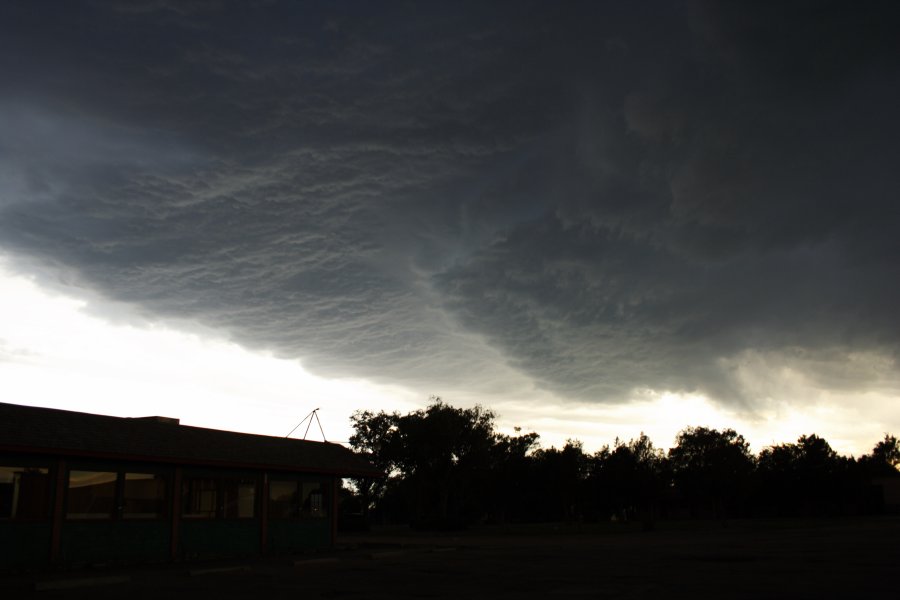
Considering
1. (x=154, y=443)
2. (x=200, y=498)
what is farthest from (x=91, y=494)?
(x=200, y=498)

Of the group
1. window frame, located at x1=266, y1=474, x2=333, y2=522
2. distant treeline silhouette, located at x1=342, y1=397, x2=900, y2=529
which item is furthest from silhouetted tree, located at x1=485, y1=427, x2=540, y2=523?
window frame, located at x1=266, y1=474, x2=333, y2=522

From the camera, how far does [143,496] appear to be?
24.2 meters

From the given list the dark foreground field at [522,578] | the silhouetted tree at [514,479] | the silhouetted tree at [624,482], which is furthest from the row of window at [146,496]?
the silhouetted tree at [514,479]

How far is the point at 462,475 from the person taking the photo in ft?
246

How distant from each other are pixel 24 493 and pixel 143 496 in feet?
13.2

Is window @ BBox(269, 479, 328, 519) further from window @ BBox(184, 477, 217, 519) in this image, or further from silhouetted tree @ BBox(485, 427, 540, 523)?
silhouetted tree @ BBox(485, 427, 540, 523)

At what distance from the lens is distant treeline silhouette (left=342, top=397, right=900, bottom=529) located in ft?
245

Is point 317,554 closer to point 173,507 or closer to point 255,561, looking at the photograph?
point 255,561

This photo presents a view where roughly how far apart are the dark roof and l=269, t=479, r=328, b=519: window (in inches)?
37.7

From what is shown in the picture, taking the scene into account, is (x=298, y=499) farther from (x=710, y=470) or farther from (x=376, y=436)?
(x=710, y=470)

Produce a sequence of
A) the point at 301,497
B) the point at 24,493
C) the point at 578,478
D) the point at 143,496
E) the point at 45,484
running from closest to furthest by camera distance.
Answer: the point at 24,493
the point at 45,484
the point at 143,496
the point at 301,497
the point at 578,478

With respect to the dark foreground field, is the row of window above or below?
above

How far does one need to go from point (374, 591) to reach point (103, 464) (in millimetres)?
12344

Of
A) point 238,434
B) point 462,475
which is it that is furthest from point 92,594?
point 462,475
